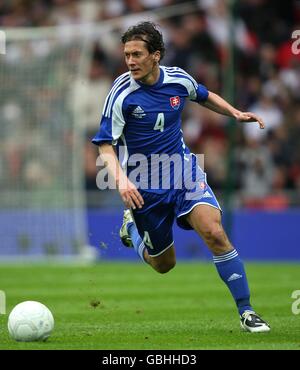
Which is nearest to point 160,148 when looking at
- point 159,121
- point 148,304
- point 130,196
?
point 159,121

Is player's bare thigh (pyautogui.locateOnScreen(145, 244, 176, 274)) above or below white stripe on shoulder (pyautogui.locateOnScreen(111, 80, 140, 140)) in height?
below

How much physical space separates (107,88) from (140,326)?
38.2 ft

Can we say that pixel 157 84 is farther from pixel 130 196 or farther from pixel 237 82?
pixel 237 82

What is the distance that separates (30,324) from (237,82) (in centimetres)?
1323

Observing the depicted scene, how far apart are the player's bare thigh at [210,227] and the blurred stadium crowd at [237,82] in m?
9.68

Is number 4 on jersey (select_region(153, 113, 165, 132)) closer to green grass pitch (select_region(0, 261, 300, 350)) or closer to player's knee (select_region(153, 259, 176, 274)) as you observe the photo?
player's knee (select_region(153, 259, 176, 274))

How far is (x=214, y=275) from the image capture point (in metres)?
15.2

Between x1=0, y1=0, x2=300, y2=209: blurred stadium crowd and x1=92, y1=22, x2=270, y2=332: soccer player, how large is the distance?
9.00 meters

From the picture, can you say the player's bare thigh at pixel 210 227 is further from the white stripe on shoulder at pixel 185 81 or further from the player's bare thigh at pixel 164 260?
the white stripe on shoulder at pixel 185 81

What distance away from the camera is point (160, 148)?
28.6 feet

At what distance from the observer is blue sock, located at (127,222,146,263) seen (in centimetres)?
959

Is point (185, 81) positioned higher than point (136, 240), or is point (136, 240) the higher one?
point (185, 81)

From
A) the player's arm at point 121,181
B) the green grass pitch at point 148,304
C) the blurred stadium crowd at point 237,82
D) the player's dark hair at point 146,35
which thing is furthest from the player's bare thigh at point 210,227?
the blurred stadium crowd at point 237,82

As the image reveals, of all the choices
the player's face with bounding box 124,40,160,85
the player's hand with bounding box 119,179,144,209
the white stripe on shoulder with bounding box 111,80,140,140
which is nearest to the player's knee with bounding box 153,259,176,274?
the white stripe on shoulder with bounding box 111,80,140,140
